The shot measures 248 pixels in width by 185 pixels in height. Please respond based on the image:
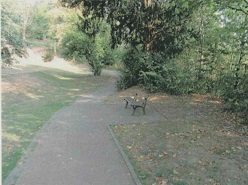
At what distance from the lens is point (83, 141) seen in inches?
380

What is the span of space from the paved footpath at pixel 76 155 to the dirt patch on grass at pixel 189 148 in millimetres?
577

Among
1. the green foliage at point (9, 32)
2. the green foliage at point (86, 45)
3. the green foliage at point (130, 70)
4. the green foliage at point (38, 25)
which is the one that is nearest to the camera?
the green foliage at point (130, 70)

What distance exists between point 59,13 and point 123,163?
106 ft

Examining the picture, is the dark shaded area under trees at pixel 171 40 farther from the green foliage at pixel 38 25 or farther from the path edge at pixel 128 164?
the green foliage at pixel 38 25

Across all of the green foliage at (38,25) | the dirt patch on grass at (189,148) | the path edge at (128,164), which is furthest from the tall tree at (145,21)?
the green foliage at (38,25)

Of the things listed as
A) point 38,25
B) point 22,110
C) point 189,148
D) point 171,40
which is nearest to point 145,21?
point 171,40

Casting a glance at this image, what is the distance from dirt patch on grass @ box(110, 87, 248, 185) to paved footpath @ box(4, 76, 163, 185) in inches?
22.7

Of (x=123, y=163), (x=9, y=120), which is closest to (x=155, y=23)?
(x=9, y=120)

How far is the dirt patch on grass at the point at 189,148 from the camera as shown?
6.95 meters

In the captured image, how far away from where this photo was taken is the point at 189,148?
866 centimetres

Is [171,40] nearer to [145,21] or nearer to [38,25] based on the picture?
[145,21]

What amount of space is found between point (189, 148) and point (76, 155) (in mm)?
3302

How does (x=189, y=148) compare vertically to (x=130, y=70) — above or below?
below

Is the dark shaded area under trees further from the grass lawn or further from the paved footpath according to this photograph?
the grass lawn
